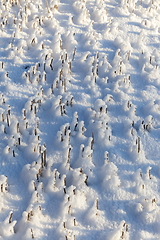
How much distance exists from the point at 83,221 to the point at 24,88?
179 centimetres

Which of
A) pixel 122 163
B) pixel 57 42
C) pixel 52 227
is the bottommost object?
pixel 52 227

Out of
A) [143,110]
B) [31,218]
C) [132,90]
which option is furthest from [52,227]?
[132,90]

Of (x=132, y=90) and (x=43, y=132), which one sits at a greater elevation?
(x=132, y=90)

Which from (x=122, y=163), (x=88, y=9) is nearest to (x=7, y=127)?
(x=122, y=163)

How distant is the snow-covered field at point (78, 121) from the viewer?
2.11m

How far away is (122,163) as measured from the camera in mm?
2539

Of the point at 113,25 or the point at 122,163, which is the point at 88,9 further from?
the point at 122,163

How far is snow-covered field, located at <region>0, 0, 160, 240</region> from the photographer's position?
6.91 ft

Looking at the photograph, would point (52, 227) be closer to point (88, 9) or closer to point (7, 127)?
point (7, 127)

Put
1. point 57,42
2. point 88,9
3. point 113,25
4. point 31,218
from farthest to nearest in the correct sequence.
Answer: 1. point 88,9
2. point 113,25
3. point 57,42
4. point 31,218

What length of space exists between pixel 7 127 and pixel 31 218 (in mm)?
1074

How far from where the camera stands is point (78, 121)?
291 centimetres

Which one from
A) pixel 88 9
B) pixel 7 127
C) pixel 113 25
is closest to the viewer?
pixel 7 127

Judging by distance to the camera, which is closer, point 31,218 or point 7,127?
point 31,218
